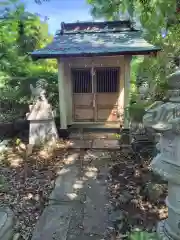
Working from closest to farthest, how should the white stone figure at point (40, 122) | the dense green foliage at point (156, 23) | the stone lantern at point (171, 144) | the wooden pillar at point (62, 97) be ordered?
the stone lantern at point (171, 144)
the dense green foliage at point (156, 23)
the white stone figure at point (40, 122)
the wooden pillar at point (62, 97)

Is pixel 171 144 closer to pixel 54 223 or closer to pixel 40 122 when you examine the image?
pixel 54 223

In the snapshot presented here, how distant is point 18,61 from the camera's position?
6137mm

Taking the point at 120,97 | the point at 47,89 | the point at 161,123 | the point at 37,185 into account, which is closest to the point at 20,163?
the point at 37,185

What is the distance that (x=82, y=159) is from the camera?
22.1 ft

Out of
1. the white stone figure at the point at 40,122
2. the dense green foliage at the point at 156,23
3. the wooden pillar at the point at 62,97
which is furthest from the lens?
the wooden pillar at the point at 62,97

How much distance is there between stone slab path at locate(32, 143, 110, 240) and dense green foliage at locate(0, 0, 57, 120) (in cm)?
252

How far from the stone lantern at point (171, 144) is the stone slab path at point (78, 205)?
1.38m

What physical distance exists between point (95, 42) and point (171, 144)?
663cm

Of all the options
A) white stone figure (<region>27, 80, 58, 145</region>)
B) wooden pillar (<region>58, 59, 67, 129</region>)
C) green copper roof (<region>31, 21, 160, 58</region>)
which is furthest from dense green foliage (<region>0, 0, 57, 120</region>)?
white stone figure (<region>27, 80, 58, 145</region>)

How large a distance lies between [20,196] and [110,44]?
18.1 feet

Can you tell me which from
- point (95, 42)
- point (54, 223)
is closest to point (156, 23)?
point (54, 223)

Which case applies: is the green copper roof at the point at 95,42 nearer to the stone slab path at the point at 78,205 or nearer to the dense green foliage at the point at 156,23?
the dense green foliage at the point at 156,23

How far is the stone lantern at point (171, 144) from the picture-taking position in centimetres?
235

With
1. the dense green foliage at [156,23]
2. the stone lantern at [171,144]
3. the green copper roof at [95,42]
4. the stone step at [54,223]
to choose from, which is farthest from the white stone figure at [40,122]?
the stone lantern at [171,144]
